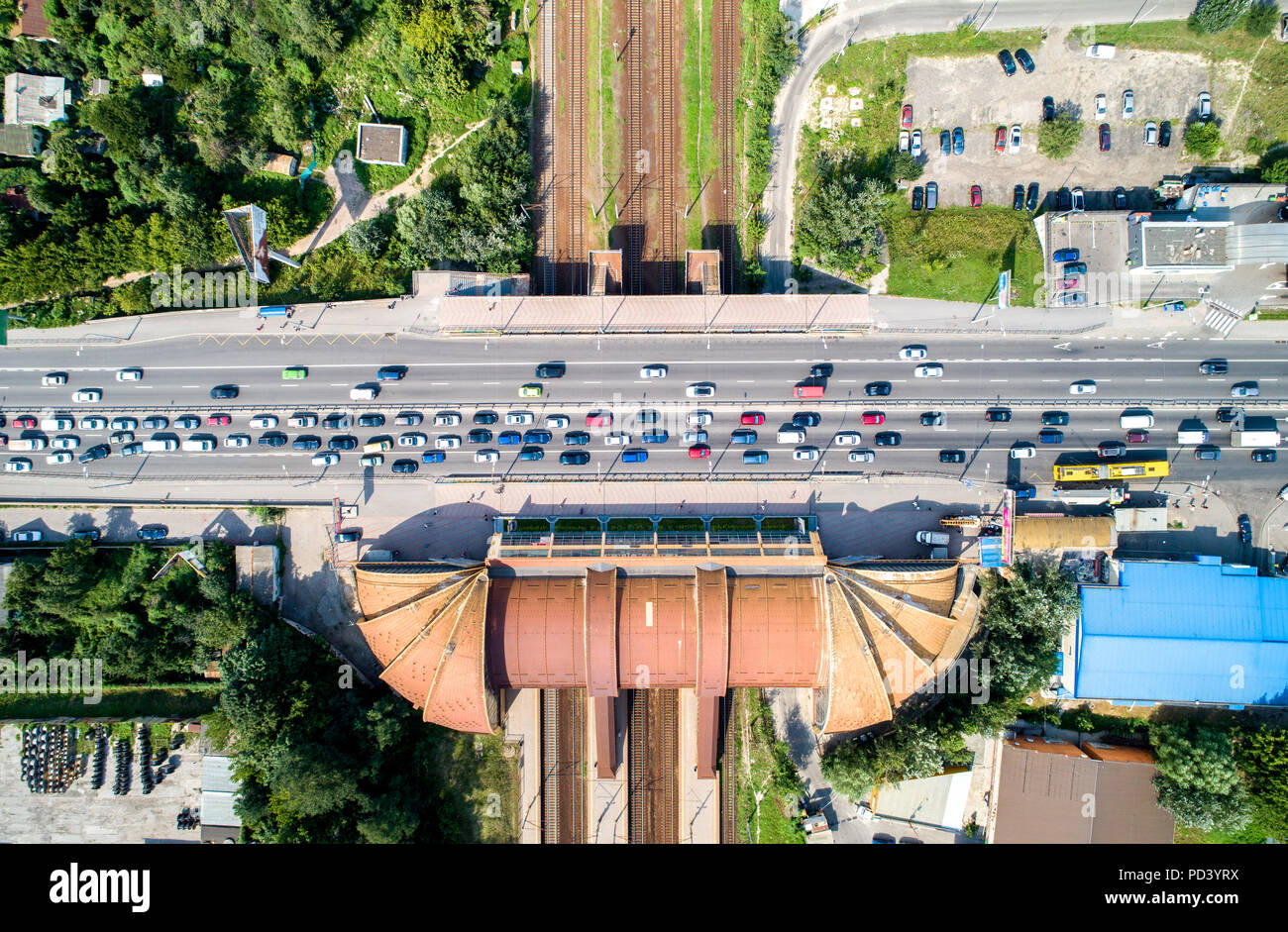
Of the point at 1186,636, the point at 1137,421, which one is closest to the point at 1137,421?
the point at 1137,421

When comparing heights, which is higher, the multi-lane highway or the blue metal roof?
the multi-lane highway

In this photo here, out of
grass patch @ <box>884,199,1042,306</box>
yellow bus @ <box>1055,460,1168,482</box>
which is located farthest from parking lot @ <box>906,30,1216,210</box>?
yellow bus @ <box>1055,460,1168,482</box>

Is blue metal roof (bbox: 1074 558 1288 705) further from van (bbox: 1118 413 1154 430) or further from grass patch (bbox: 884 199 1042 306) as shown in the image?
grass patch (bbox: 884 199 1042 306)

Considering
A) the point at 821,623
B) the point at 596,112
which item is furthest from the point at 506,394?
the point at 821,623

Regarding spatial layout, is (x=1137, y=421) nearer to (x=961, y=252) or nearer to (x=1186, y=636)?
(x=1186, y=636)

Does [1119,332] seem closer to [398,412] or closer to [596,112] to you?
[596,112]

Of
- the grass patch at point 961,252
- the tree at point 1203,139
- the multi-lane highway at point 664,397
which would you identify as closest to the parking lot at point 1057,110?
the tree at point 1203,139

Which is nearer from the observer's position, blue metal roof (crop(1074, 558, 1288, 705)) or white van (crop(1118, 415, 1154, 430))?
blue metal roof (crop(1074, 558, 1288, 705))
